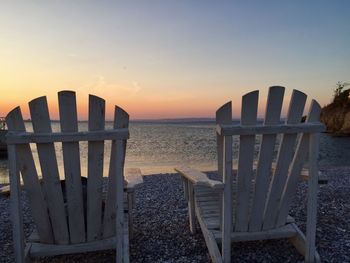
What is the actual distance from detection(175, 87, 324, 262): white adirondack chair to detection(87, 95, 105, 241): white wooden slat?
33.2 inches

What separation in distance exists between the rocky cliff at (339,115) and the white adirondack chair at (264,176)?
43387mm

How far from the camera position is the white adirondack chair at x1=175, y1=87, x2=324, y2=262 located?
2.62m

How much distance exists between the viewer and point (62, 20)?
Result: 7.52 meters

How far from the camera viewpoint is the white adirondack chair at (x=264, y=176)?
8.61 ft

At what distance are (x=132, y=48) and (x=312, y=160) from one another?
340 inches

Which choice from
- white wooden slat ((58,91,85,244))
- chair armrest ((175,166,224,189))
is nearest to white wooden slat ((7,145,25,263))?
white wooden slat ((58,91,85,244))

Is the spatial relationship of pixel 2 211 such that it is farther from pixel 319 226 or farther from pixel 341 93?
pixel 341 93

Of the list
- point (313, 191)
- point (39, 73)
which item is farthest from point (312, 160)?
point (39, 73)

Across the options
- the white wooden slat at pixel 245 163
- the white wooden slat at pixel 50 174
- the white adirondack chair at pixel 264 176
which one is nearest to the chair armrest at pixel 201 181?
the white adirondack chair at pixel 264 176

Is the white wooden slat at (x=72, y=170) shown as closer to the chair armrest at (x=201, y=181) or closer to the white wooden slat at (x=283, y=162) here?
the chair armrest at (x=201, y=181)

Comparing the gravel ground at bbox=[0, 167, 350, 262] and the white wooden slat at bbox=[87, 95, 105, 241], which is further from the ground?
the white wooden slat at bbox=[87, 95, 105, 241]

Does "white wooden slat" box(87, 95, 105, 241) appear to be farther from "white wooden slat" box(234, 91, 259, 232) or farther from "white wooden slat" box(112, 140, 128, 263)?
"white wooden slat" box(234, 91, 259, 232)

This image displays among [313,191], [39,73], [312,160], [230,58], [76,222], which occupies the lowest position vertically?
[76,222]

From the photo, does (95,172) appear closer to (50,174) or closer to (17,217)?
(50,174)
